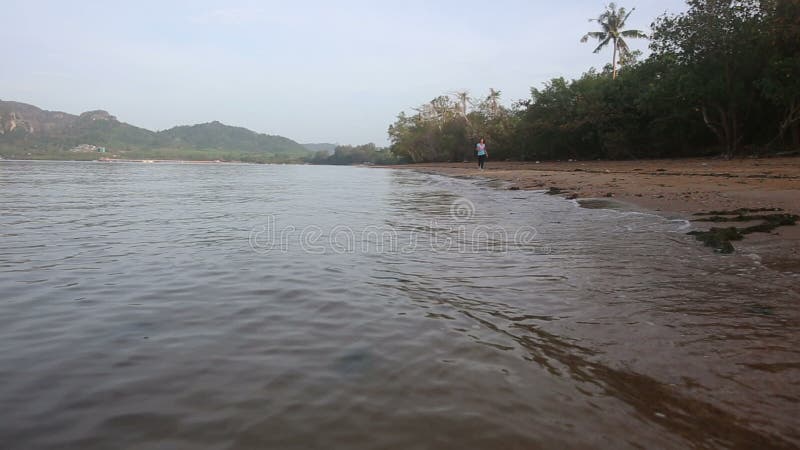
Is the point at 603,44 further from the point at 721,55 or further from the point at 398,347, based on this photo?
the point at 398,347

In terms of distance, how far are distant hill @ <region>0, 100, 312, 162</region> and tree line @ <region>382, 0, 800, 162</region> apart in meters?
102

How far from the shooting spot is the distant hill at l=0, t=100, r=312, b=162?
11612cm

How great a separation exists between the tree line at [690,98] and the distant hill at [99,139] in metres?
102

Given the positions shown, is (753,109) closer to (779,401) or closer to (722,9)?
(722,9)

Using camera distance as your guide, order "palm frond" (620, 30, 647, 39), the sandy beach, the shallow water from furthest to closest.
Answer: "palm frond" (620, 30, 647, 39), the sandy beach, the shallow water

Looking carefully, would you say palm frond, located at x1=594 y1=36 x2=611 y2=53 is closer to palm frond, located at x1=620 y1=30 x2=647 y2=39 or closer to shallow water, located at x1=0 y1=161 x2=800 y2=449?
palm frond, located at x1=620 y1=30 x2=647 y2=39

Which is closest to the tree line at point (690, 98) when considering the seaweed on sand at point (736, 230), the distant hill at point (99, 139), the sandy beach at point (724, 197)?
the sandy beach at point (724, 197)

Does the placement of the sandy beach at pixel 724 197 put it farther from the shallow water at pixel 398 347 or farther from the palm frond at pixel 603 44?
the palm frond at pixel 603 44

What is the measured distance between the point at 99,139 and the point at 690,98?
154622 mm

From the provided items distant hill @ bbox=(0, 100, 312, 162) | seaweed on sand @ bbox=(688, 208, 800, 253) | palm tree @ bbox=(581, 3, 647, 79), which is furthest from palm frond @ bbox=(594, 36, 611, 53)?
distant hill @ bbox=(0, 100, 312, 162)

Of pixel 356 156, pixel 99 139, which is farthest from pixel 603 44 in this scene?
pixel 99 139

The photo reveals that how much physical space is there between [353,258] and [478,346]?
3.04m

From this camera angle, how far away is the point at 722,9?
69.8 ft

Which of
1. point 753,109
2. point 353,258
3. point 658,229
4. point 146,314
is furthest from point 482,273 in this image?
point 753,109
